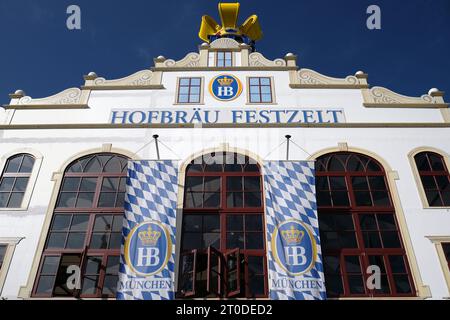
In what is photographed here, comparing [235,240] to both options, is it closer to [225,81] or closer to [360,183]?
[360,183]

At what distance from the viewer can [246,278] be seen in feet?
38.8

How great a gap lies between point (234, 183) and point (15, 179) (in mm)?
7274

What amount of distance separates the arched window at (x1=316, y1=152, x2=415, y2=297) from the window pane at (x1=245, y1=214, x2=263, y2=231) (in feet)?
6.12

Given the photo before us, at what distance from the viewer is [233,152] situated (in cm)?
1463

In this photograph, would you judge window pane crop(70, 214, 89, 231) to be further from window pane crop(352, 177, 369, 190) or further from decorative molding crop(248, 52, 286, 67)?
decorative molding crop(248, 52, 286, 67)

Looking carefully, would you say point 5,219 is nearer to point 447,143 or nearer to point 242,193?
point 242,193

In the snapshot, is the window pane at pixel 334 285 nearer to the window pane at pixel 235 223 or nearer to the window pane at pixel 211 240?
the window pane at pixel 235 223

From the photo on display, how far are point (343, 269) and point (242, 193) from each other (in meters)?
3.80

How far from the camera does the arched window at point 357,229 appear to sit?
39.4 feet

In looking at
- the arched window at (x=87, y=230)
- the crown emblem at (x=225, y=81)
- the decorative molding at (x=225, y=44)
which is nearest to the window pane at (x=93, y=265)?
the arched window at (x=87, y=230)

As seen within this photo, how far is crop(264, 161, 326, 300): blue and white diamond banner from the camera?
11.1 meters

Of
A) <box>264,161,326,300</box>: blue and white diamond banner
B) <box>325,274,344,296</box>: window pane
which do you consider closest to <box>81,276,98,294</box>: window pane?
<box>264,161,326,300</box>: blue and white diamond banner
